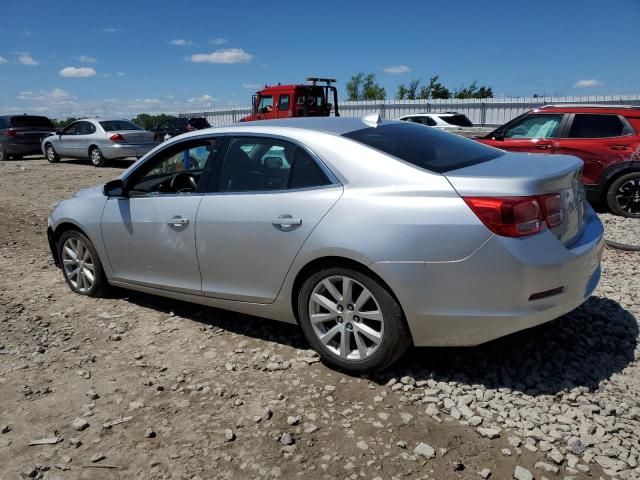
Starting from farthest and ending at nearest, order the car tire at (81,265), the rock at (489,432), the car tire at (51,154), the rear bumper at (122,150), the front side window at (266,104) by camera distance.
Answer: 1. the front side window at (266,104)
2. the car tire at (51,154)
3. the rear bumper at (122,150)
4. the car tire at (81,265)
5. the rock at (489,432)

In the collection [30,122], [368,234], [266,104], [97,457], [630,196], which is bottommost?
[97,457]

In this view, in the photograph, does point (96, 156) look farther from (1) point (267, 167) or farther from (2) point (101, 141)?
(1) point (267, 167)

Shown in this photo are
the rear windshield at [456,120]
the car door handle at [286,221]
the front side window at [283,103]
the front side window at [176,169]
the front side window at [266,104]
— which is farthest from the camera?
the rear windshield at [456,120]

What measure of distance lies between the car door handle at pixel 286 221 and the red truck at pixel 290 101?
48.7 ft

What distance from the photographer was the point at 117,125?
54.7ft

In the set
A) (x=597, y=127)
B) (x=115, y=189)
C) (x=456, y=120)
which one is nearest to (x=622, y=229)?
(x=597, y=127)

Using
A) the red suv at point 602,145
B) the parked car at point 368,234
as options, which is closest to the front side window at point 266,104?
the red suv at point 602,145

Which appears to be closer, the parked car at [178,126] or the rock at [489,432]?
the rock at [489,432]

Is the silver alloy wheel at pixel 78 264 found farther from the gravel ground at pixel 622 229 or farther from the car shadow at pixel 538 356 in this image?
the gravel ground at pixel 622 229

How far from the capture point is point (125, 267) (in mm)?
4527

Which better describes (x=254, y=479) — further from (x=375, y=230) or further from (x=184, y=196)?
(x=184, y=196)

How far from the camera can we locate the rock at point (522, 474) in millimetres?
2436

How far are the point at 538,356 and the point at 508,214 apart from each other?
1191 millimetres

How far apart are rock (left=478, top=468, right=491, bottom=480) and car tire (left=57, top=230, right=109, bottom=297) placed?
12.0ft
